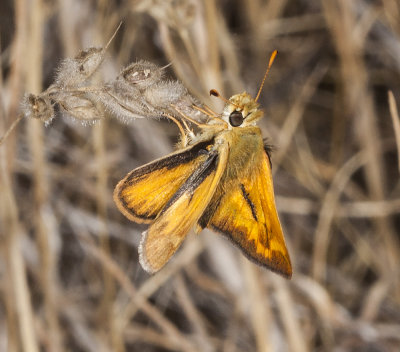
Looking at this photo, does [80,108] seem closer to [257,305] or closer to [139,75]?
[139,75]

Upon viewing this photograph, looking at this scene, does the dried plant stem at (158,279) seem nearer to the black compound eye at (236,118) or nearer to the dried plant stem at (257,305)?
the dried plant stem at (257,305)

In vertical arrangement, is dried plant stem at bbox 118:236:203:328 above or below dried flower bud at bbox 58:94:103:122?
below

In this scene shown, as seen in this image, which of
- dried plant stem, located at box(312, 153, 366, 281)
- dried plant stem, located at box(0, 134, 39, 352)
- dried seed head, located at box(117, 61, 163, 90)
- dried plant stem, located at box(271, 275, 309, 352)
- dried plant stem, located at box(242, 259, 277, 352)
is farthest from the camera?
dried plant stem, located at box(312, 153, 366, 281)

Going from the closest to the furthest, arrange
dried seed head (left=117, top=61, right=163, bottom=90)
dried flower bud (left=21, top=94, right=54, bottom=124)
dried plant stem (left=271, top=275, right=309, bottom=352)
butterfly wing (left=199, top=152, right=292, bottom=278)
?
1. dried flower bud (left=21, top=94, right=54, bottom=124)
2. dried seed head (left=117, top=61, right=163, bottom=90)
3. butterfly wing (left=199, top=152, right=292, bottom=278)
4. dried plant stem (left=271, top=275, right=309, bottom=352)

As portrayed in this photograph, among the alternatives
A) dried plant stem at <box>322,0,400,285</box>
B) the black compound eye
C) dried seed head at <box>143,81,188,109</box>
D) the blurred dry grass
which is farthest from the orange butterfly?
dried plant stem at <box>322,0,400,285</box>

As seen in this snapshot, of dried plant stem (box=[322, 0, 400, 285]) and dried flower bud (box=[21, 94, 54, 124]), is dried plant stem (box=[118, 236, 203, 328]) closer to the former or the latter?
dried plant stem (box=[322, 0, 400, 285])

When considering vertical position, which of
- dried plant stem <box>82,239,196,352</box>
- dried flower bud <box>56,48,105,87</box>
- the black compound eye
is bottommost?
dried plant stem <box>82,239,196,352</box>

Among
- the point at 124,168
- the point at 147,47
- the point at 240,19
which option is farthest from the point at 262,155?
the point at 240,19

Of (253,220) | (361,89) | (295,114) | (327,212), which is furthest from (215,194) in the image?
(361,89)

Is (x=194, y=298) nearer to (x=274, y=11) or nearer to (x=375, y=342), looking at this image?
(x=375, y=342)
